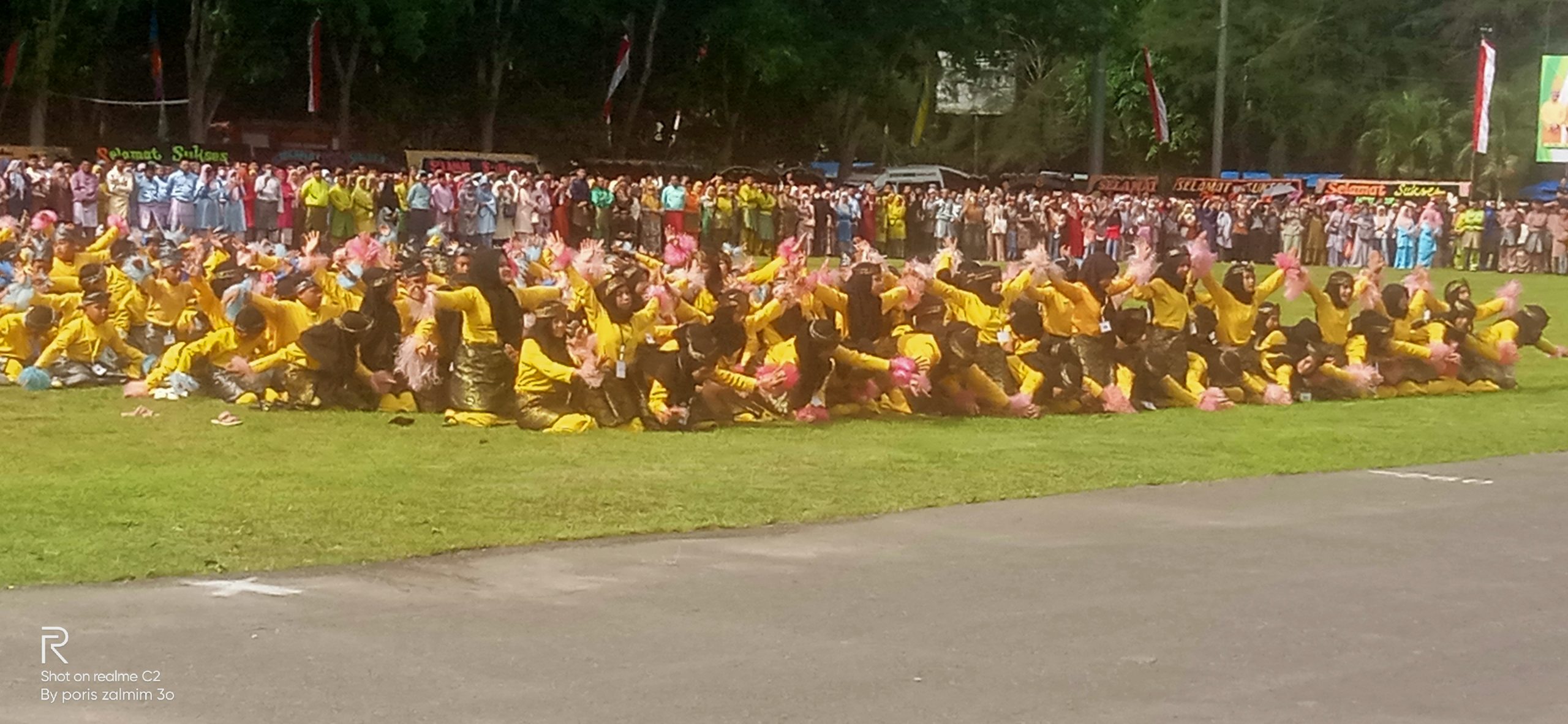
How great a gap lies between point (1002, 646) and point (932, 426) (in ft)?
22.6

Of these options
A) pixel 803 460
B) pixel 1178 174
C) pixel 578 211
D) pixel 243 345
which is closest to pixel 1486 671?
pixel 803 460

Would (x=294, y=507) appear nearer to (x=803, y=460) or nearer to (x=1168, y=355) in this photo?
(x=803, y=460)

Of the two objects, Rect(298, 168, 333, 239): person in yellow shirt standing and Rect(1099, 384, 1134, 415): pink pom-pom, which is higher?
Rect(298, 168, 333, 239): person in yellow shirt standing

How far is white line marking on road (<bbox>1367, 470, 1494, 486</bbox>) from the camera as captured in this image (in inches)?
451

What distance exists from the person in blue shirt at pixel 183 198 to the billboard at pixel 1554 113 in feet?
92.6

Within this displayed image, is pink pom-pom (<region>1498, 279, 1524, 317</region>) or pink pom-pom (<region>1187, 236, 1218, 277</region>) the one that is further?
pink pom-pom (<region>1498, 279, 1524, 317</region>)

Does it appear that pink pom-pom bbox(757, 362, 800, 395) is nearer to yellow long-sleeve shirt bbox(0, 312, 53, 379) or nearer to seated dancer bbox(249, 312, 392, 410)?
seated dancer bbox(249, 312, 392, 410)

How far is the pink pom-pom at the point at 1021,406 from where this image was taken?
14.6 m

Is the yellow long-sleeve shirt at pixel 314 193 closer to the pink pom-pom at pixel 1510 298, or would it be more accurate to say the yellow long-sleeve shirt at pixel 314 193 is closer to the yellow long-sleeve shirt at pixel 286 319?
→ the yellow long-sleeve shirt at pixel 286 319

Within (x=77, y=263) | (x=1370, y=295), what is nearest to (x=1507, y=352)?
(x=1370, y=295)

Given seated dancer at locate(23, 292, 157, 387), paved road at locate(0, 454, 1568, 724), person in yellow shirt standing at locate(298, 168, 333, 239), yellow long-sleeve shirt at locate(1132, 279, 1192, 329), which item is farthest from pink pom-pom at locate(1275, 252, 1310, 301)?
person in yellow shirt standing at locate(298, 168, 333, 239)

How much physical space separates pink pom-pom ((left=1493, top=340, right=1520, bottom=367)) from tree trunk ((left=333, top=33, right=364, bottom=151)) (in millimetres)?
34246

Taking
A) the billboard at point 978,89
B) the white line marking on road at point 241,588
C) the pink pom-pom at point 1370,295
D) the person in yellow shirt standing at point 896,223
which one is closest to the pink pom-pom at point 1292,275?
the pink pom-pom at point 1370,295

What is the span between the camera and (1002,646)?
280 inches
